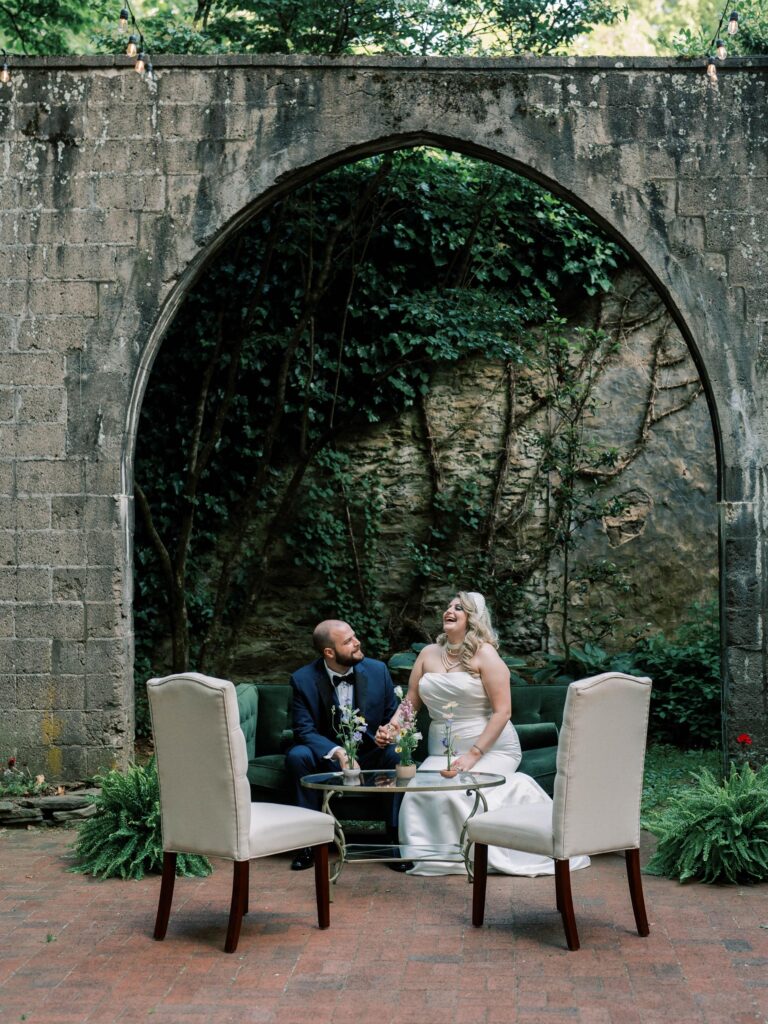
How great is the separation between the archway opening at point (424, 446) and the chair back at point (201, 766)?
5.01 meters

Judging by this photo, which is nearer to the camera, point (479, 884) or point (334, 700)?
point (479, 884)

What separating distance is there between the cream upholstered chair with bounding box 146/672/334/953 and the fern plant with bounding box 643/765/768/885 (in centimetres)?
173

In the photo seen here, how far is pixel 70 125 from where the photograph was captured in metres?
6.86

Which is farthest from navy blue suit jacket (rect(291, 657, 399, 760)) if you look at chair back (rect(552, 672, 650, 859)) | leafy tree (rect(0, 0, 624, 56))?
leafy tree (rect(0, 0, 624, 56))

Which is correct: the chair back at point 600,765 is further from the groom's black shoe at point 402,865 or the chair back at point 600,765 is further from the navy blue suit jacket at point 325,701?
the navy blue suit jacket at point 325,701

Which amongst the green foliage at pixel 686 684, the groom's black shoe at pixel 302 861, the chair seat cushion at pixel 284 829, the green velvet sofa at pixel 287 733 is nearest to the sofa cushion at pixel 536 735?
the green velvet sofa at pixel 287 733

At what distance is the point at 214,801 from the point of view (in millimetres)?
4410

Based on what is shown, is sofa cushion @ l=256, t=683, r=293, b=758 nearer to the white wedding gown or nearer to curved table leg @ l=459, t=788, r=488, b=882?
the white wedding gown

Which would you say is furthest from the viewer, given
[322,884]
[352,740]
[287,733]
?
[287,733]

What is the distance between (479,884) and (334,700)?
1.60m

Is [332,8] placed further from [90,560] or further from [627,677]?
[627,677]

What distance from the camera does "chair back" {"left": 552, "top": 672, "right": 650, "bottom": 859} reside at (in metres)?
4.38

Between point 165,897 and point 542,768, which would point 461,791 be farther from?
point 165,897

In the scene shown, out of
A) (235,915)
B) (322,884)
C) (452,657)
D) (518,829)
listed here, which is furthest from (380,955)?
(452,657)
